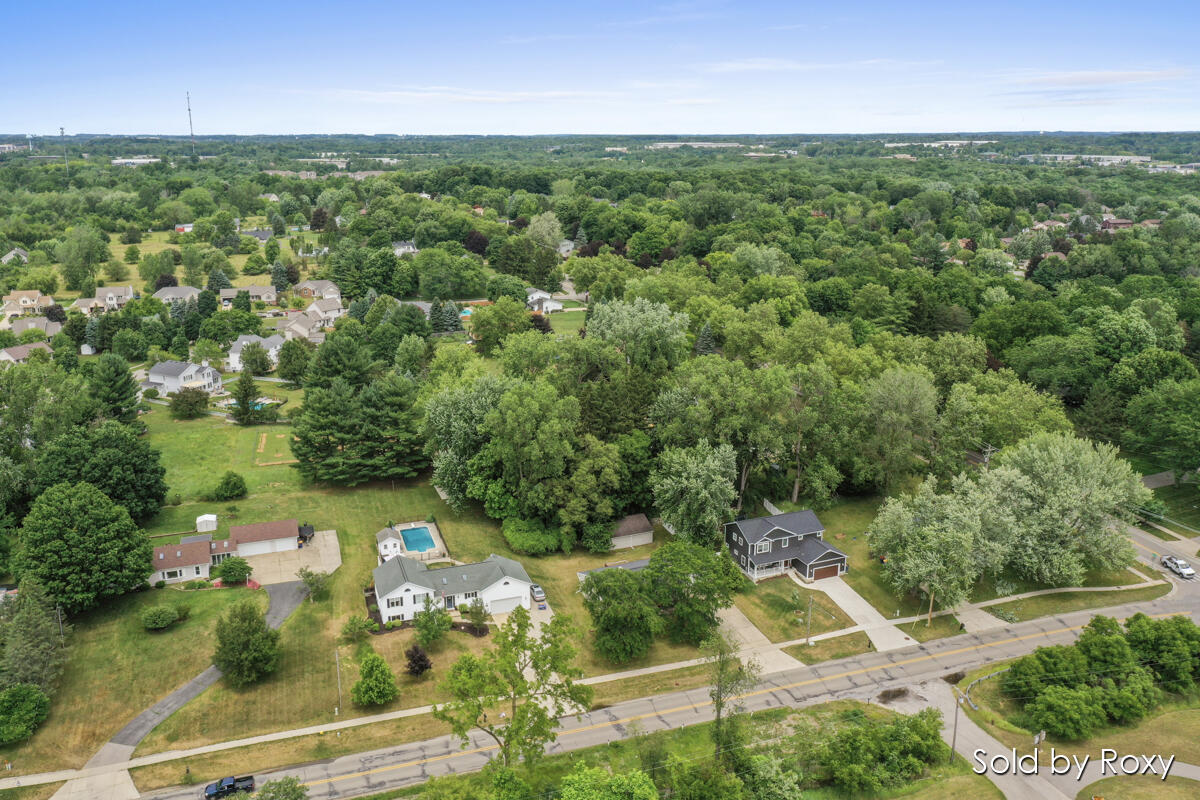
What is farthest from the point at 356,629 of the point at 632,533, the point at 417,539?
the point at 632,533

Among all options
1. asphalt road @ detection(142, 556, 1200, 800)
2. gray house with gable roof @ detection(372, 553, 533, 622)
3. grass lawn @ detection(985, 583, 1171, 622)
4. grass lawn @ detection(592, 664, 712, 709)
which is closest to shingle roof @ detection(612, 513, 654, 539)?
gray house with gable roof @ detection(372, 553, 533, 622)

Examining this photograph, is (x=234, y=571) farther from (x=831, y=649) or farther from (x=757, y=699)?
(x=831, y=649)

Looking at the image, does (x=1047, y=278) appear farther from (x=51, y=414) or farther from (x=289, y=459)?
(x=51, y=414)

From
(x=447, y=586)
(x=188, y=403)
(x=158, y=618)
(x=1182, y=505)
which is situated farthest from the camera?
(x=188, y=403)

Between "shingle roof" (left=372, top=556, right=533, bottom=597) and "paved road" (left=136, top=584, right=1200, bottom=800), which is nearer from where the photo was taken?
"paved road" (left=136, top=584, right=1200, bottom=800)

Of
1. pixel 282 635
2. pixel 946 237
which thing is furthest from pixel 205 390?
pixel 946 237

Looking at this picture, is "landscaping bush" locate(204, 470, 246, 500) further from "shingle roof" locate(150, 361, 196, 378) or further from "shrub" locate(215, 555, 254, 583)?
"shingle roof" locate(150, 361, 196, 378)
